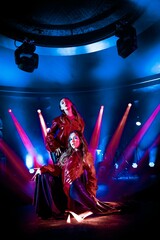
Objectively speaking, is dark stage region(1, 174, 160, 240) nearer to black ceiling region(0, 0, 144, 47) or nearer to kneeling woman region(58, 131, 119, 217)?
kneeling woman region(58, 131, 119, 217)

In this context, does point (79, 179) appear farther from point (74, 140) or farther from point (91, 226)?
point (91, 226)

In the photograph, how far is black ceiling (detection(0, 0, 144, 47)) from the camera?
4.26 m

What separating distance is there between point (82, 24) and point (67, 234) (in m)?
4.20

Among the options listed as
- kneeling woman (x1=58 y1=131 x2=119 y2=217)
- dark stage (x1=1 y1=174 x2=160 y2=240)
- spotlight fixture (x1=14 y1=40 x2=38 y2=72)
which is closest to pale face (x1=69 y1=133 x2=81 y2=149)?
kneeling woman (x1=58 y1=131 x2=119 y2=217)

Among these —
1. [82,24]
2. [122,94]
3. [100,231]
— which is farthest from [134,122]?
[100,231]

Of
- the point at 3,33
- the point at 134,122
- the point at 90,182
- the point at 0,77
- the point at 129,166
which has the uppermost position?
the point at 0,77

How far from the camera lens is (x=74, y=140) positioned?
3451mm

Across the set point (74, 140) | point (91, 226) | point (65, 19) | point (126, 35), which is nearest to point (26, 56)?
point (65, 19)

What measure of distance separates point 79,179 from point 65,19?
3.42 meters

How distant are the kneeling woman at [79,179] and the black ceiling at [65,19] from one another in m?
2.66

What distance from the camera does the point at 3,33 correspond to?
187 inches

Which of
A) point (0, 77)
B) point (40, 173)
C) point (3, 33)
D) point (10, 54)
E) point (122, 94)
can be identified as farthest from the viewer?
point (122, 94)

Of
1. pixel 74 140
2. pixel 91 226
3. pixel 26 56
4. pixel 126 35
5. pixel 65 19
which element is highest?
pixel 65 19

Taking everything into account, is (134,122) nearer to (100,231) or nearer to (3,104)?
(3,104)
